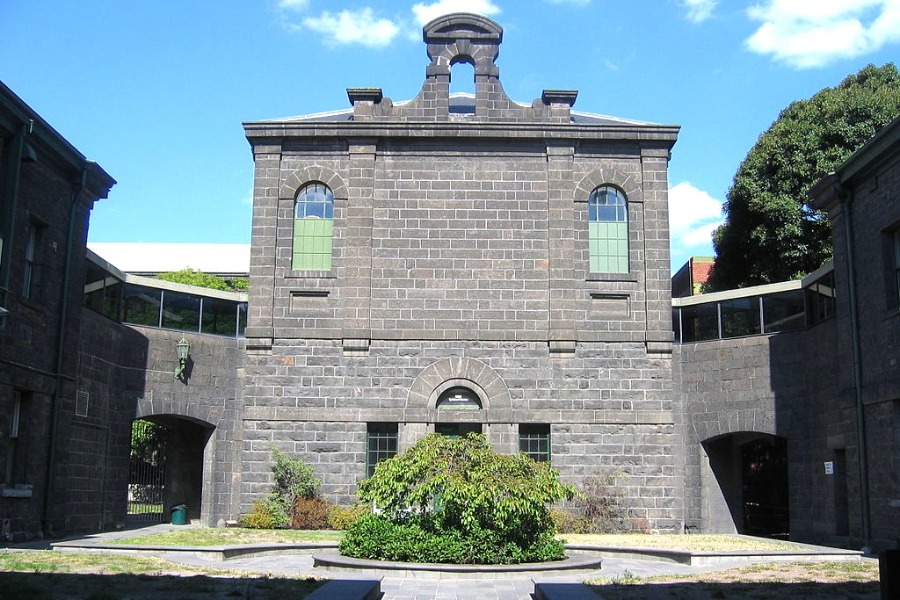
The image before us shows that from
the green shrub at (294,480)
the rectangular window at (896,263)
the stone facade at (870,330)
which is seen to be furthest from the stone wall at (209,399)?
the rectangular window at (896,263)

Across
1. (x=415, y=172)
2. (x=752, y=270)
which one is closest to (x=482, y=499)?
(x=415, y=172)

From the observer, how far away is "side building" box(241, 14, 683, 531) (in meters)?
22.1

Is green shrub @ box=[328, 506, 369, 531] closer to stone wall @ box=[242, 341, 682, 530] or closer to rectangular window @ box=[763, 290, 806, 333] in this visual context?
stone wall @ box=[242, 341, 682, 530]

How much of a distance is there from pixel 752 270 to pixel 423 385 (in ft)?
50.7

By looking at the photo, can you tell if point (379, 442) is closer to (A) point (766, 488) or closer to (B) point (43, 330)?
(B) point (43, 330)

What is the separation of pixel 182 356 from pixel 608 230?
10328mm

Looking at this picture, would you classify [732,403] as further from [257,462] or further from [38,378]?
[38,378]

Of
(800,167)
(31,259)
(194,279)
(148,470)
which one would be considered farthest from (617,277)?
(194,279)

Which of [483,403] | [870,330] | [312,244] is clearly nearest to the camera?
[870,330]

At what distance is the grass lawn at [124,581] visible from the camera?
944 cm

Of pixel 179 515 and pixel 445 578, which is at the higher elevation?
pixel 179 515

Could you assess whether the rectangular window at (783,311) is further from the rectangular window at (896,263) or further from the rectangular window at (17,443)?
the rectangular window at (17,443)

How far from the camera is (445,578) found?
12.4m

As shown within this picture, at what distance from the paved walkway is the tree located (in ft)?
60.1
